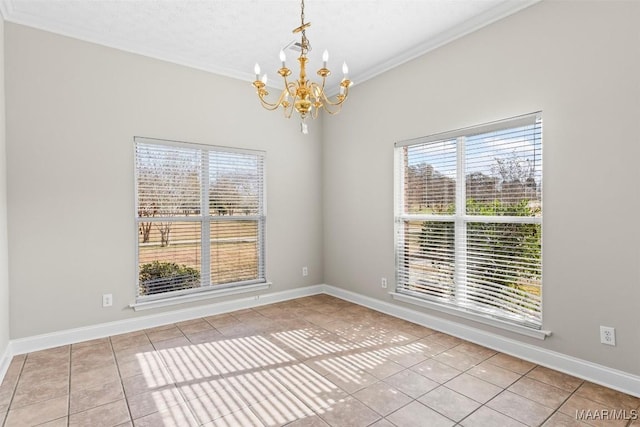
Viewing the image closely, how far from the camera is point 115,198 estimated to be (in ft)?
11.3

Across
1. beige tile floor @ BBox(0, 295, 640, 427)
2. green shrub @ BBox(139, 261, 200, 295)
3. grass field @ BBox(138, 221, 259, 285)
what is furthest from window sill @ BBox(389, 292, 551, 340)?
green shrub @ BBox(139, 261, 200, 295)

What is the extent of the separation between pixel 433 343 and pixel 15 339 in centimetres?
372

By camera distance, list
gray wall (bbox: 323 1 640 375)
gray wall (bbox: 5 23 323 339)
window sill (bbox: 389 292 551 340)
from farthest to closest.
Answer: gray wall (bbox: 5 23 323 339) < window sill (bbox: 389 292 551 340) < gray wall (bbox: 323 1 640 375)

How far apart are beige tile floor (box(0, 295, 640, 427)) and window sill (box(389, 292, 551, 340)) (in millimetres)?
231

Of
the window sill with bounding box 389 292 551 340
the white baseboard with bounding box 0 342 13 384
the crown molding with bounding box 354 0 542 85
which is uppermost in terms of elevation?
the crown molding with bounding box 354 0 542 85

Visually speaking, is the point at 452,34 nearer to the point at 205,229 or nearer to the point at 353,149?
the point at 353,149

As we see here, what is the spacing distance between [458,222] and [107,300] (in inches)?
141

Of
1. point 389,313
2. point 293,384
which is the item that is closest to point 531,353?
point 389,313

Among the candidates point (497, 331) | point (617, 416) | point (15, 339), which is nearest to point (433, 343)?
point (497, 331)

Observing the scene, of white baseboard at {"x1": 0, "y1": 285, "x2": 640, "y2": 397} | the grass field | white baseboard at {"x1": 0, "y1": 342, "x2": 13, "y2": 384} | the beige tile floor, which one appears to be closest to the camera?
the beige tile floor

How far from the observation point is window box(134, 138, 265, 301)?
3654 mm

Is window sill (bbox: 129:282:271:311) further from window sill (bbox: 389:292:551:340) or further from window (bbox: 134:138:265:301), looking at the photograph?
window sill (bbox: 389:292:551:340)

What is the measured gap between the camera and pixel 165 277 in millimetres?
3789

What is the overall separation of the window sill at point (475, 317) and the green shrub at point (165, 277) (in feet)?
7.73
